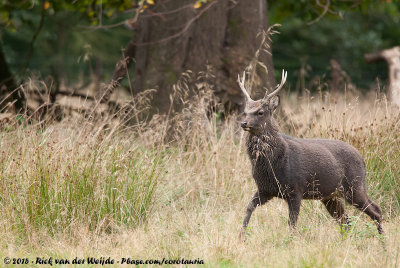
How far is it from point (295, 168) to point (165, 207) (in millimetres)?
1578

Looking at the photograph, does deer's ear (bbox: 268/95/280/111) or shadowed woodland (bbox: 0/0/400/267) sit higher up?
deer's ear (bbox: 268/95/280/111)

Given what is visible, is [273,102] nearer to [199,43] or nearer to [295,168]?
[295,168]

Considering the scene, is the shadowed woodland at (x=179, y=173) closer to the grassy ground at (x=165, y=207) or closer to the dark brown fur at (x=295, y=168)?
the grassy ground at (x=165, y=207)

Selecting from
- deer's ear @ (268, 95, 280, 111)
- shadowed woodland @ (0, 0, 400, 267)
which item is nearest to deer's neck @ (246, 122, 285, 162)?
deer's ear @ (268, 95, 280, 111)

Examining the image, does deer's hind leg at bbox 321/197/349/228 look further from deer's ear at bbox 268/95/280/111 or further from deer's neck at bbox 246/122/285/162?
deer's ear at bbox 268/95/280/111

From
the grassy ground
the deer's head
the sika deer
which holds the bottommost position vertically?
the grassy ground

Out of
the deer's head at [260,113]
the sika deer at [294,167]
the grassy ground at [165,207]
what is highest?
the deer's head at [260,113]

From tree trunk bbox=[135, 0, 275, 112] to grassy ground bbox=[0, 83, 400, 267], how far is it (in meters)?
2.22

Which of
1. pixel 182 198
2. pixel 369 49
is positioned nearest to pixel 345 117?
pixel 182 198

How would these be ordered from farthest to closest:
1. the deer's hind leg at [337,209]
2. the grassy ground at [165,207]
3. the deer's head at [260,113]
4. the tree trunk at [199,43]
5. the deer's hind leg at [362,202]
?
the tree trunk at [199,43] < the deer's hind leg at [337,209] < the deer's hind leg at [362,202] < the deer's head at [260,113] < the grassy ground at [165,207]

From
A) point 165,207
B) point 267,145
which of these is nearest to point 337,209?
point 267,145

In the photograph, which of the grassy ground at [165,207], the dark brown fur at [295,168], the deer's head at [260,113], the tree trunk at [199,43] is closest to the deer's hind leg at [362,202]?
the dark brown fur at [295,168]

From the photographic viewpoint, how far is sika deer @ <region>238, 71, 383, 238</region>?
513 cm

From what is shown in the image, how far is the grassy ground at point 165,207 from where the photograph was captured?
470 centimetres
